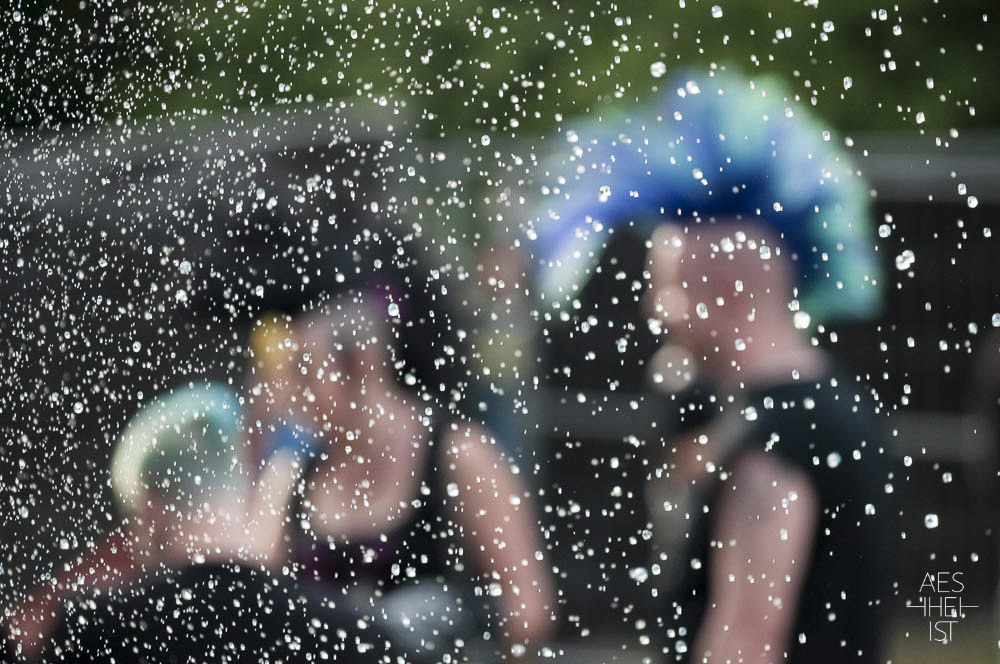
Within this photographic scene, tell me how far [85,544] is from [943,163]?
1.89m

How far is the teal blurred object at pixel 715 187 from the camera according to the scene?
4.77 ft

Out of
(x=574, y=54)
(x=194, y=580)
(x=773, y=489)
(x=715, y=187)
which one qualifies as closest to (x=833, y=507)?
(x=773, y=489)

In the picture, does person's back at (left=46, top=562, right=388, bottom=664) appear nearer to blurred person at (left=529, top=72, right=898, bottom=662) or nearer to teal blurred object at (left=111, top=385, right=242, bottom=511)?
teal blurred object at (left=111, top=385, right=242, bottom=511)

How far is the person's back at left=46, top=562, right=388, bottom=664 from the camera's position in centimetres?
117

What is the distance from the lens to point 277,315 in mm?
1487

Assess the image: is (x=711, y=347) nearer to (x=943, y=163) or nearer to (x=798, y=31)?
(x=943, y=163)

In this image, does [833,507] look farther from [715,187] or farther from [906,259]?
[906,259]

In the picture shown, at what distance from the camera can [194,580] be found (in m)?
1.32

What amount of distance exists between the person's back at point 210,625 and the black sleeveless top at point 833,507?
38cm

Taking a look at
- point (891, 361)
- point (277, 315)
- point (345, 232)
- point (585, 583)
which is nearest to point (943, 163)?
point (891, 361)

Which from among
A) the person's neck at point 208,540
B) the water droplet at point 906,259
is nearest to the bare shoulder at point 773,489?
the person's neck at point 208,540

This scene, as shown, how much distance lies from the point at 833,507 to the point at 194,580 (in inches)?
27.8

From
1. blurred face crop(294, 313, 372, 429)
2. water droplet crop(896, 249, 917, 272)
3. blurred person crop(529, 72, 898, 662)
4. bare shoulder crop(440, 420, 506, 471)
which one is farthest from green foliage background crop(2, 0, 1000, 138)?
blurred person crop(529, 72, 898, 662)

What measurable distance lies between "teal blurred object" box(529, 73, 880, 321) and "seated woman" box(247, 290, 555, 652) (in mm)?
380
